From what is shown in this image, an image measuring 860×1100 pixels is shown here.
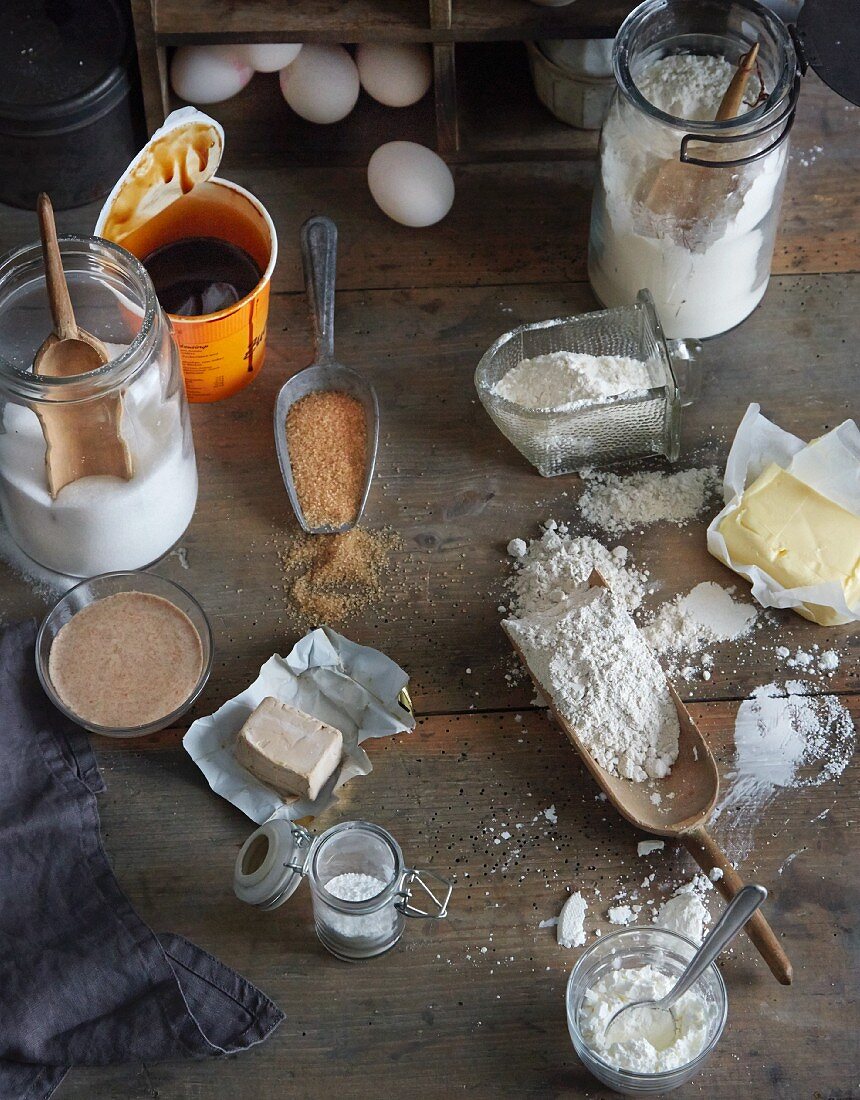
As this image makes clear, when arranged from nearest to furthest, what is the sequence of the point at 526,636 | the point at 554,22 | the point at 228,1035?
1. the point at 228,1035
2. the point at 526,636
3. the point at 554,22

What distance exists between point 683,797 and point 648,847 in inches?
2.0

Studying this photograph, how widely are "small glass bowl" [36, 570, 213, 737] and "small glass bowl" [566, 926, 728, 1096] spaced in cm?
40

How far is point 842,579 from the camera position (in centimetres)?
115

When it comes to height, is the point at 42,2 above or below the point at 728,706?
above

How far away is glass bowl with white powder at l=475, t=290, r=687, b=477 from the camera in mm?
1187

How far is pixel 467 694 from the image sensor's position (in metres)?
1.16

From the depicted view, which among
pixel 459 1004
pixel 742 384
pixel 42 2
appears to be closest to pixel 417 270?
pixel 742 384

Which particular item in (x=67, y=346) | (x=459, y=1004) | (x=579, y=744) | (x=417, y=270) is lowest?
(x=459, y=1004)

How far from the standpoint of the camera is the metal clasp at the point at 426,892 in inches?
40.6

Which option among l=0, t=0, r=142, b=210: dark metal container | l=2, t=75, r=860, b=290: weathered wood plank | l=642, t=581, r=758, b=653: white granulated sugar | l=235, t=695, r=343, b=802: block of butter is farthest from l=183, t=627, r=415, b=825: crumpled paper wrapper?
l=0, t=0, r=142, b=210: dark metal container

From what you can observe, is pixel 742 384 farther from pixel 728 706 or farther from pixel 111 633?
pixel 111 633

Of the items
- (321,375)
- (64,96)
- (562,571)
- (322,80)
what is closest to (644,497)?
(562,571)

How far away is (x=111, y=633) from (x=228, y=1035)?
354 mm

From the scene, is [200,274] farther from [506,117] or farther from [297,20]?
[506,117]
